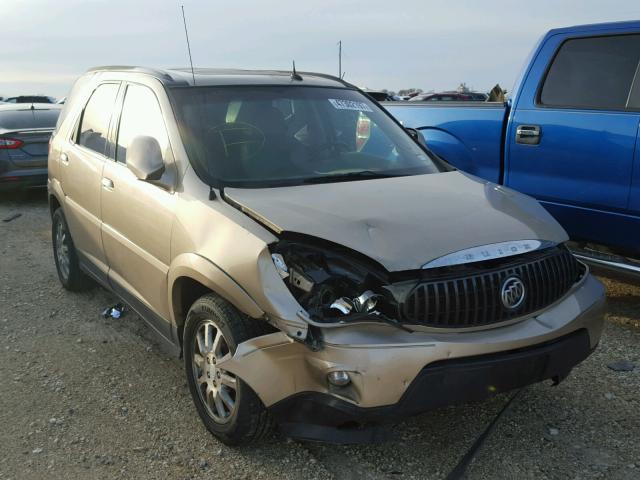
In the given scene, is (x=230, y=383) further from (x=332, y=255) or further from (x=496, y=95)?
(x=496, y=95)

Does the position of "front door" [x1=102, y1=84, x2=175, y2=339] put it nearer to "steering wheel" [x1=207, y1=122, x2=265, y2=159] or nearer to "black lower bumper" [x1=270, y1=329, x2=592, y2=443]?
"steering wheel" [x1=207, y1=122, x2=265, y2=159]

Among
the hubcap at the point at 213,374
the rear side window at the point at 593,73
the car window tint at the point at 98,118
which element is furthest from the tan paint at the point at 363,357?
the rear side window at the point at 593,73

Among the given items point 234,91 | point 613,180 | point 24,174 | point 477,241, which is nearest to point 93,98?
point 234,91

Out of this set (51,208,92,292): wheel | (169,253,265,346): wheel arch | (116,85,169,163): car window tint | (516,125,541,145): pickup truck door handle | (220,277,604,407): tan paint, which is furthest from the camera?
(51,208,92,292): wheel

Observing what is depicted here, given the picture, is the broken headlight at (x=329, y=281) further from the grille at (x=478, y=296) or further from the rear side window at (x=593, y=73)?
the rear side window at (x=593, y=73)

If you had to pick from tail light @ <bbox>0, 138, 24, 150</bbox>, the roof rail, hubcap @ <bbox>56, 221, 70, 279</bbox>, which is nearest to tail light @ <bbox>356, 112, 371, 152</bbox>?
the roof rail

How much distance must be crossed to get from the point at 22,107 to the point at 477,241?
9.31 meters

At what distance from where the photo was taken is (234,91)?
12.1ft

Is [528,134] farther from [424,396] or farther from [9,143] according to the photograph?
[9,143]

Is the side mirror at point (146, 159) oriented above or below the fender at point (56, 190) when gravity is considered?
above

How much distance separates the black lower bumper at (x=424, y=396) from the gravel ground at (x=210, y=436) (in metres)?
0.41

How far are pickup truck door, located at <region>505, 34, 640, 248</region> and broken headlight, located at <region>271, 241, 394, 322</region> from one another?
99.9 inches

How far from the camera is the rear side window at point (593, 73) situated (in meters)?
4.41

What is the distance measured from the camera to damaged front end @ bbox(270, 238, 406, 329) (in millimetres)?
2512
